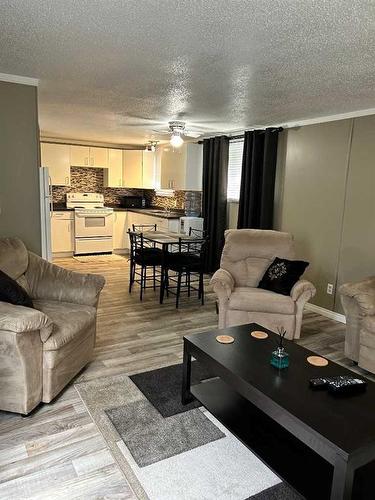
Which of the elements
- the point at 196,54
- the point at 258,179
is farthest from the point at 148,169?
the point at 196,54

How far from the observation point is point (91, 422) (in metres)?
2.35

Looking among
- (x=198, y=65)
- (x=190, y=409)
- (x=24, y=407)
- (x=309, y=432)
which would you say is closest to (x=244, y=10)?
(x=198, y=65)

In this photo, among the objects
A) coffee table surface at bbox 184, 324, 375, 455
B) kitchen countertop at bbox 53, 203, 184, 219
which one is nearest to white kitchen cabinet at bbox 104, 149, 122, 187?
kitchen countertop at bbox 53, 203, 184, 219

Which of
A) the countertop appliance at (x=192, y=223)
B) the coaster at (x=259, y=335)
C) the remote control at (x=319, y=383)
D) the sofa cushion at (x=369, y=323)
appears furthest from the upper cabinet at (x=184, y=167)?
the remote control at (x=319, y=383)

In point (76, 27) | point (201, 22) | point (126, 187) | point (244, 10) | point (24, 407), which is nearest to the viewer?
point (244, 10)

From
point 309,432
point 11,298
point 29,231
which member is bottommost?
point 309,432

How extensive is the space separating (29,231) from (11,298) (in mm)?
1226

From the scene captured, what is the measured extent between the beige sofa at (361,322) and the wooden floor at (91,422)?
27 cm

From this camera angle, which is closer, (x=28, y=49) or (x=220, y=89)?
(x=28, y=49)

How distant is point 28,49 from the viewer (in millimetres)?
2529

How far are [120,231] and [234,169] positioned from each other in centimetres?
301

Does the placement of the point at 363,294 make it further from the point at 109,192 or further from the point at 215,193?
the point at 109,192

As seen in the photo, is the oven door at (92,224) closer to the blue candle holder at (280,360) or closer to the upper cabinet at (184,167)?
the upper cabinet at (184,167)

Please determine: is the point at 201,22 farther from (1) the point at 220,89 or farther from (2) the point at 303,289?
(2) the point at 303,289
